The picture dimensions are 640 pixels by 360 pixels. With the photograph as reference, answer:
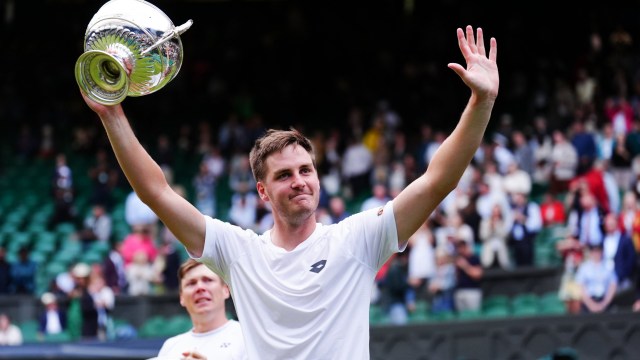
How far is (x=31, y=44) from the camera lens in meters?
27.7

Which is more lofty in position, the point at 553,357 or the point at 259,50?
the point at 259,50

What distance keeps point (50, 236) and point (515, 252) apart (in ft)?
26.0

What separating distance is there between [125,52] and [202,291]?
85.4 inches

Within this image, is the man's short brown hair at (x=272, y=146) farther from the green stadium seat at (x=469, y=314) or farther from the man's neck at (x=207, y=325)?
the green stadium seat at (x=469, y=314)

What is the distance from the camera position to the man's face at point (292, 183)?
4.27m

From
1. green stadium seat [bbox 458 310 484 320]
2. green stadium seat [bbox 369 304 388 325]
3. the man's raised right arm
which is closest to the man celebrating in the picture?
the man's raised right arm

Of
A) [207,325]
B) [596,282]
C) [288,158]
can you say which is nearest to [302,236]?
[288,158]

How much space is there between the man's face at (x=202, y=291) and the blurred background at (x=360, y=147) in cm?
594

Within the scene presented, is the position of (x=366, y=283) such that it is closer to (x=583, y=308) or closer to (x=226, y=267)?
(x=226, y=267)

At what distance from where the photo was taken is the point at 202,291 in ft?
19.9

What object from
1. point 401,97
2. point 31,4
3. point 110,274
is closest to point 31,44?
point 31,4

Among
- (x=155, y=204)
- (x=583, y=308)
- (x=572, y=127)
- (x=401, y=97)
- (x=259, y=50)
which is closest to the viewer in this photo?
(x=155, y=204)

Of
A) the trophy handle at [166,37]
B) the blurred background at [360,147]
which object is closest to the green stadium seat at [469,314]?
the blurred background at [360,147]

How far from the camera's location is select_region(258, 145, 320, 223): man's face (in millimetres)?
4273
